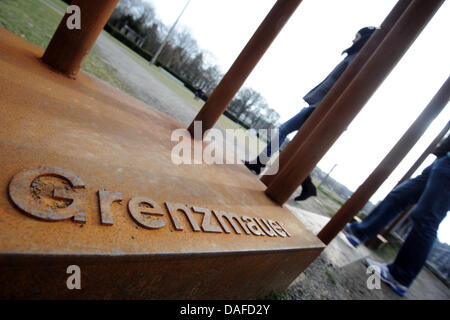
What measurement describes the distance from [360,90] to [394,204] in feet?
7.17

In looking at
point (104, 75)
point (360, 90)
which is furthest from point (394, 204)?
point (104, 75)

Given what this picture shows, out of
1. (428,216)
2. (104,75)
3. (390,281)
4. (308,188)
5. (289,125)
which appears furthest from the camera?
(104,75)

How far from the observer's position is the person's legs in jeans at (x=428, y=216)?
2557 millimetres

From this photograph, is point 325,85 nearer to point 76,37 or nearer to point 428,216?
point 428,216

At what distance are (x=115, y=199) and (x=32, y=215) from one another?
0.23 m

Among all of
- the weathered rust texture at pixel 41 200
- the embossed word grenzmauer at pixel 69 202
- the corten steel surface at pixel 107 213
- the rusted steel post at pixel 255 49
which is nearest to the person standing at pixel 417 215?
the corten steel surface at pixel 107 213

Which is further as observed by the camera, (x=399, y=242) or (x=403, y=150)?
(x=399, y=242)

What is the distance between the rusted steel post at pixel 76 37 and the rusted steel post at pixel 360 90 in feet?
5.97

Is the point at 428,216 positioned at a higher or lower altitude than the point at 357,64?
lower

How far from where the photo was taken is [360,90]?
183cm

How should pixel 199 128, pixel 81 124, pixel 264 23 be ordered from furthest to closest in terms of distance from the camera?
pixel 199 128, pixel 264 23, pixel 81 124

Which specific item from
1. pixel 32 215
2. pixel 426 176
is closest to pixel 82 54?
pixel 32 215

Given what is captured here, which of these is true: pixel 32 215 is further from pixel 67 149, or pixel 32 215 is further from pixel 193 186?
pixel 193 186

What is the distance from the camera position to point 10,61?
4.26ft
